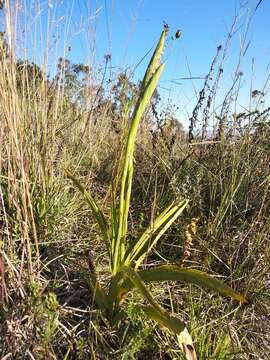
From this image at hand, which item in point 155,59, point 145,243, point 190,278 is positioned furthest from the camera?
point 145,243

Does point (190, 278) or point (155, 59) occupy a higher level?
point (155, 59)

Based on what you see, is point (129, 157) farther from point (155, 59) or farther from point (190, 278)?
point (190, 278)

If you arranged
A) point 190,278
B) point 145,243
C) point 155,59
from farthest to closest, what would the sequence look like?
point 145,243 < point 155,59 < point 190,278

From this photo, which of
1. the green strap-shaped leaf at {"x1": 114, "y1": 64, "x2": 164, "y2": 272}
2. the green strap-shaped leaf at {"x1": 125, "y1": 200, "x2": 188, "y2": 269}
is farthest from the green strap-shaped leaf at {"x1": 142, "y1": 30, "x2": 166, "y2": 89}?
the green strap-shaped leaf at {"x1": 125, "y1": 200, "x2": 188, "y2": 269}

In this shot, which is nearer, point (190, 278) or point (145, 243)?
point (190, 278)

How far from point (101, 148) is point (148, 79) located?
1.66 metres

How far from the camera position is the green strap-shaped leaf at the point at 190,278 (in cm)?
76

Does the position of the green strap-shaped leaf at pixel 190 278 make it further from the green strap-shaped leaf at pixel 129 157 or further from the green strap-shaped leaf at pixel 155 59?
the green strap-shaped leaf at pixel 155 59

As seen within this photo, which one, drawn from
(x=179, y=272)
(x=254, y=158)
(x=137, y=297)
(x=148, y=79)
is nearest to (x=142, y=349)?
(x=137, y=297)

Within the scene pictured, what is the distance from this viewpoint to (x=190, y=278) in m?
0.82

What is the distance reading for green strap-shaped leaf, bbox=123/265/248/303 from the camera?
761 mm

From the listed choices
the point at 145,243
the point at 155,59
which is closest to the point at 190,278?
the point at 145,243

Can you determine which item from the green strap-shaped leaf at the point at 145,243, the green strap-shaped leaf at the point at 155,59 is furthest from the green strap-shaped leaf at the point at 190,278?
the green strap-shaped leaf at the point at 155,59

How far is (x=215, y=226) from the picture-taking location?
4.78ft
